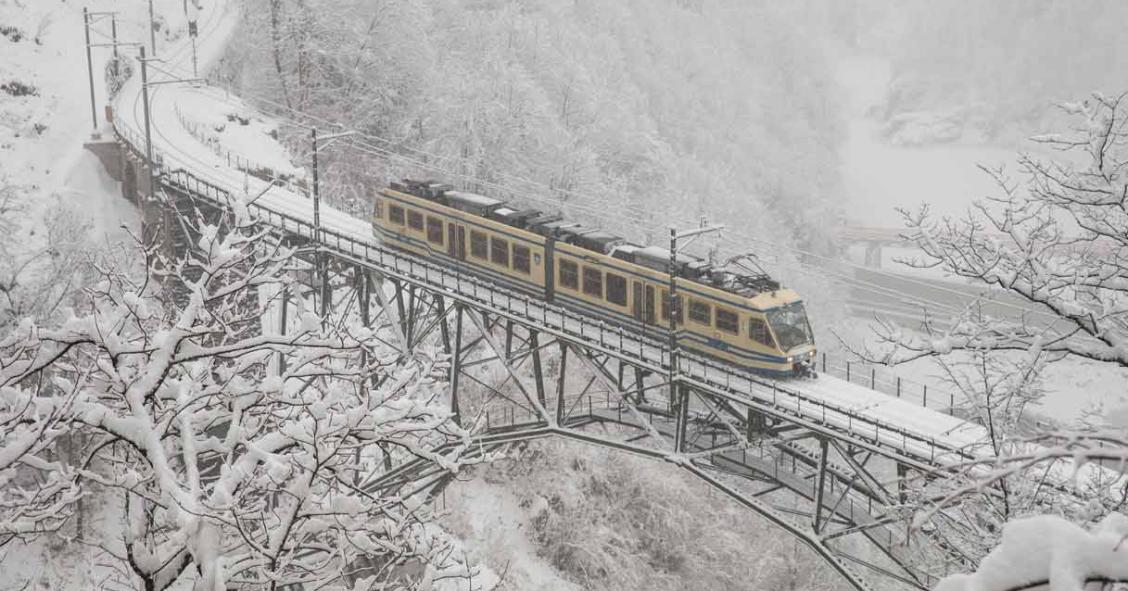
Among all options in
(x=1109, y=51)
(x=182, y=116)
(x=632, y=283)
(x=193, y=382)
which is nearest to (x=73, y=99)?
(x=182, y=116)

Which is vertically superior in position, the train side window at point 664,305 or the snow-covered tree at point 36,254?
the train side window at point 664,305

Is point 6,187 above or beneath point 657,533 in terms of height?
above

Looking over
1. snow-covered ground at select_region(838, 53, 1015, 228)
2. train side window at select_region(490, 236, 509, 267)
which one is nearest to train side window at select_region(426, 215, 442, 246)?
train side window at select_region(490, 236, 509, 267)

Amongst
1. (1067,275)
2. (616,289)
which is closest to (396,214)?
(616,289)

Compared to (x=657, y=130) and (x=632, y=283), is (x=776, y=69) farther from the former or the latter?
(x=632, y=283)

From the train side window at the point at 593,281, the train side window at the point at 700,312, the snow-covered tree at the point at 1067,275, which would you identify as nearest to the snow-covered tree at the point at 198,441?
the snow-covered tree at the point at 1067,275

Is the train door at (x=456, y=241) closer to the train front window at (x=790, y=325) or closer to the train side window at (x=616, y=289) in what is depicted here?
the train side window at (x=616, y=289)

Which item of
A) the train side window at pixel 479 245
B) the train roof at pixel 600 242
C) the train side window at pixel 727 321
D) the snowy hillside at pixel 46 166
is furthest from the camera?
the snowy hillside at pixel 46 166
